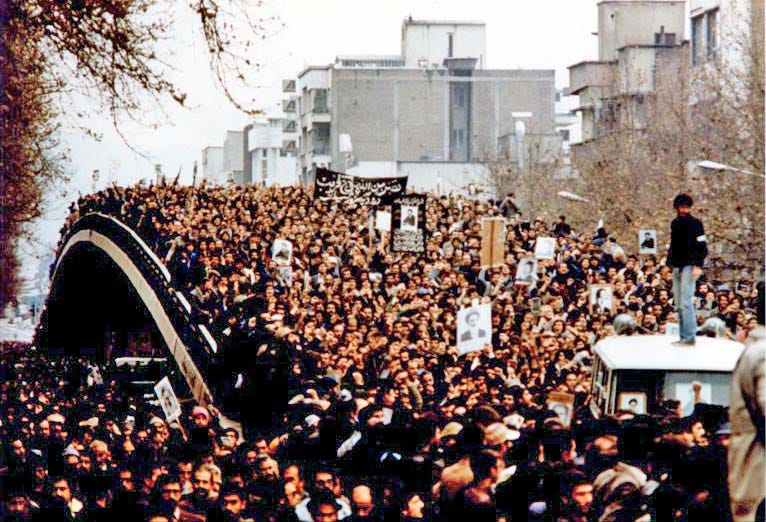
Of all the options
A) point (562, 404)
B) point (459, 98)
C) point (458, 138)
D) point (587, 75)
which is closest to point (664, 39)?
point (459, 98)

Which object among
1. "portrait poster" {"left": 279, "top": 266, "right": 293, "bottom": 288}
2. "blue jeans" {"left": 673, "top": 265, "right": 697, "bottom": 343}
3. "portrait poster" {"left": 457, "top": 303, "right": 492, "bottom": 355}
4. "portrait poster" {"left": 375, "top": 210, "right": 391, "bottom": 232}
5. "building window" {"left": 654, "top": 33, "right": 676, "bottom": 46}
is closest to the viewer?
"blue jeans" {"left": 673, "top": 265, "right": 697, "bottom": 343}

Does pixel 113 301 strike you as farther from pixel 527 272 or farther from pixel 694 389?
pixel 694 389

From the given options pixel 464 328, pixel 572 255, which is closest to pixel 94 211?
pixel 572 255

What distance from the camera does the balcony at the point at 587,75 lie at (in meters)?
51.3

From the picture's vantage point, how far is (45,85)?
55.7 feet

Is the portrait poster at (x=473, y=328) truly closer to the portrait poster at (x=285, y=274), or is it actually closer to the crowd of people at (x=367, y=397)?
the crowd of people at (x=367, y=397)

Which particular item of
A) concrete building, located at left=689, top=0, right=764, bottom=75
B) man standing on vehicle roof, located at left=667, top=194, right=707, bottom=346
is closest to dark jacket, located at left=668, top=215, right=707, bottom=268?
man standing on vehicle roof, located at left=667, top=194, right=707, bottom=346

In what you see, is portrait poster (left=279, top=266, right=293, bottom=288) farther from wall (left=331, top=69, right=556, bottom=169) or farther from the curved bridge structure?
wall (left=331, top=69, right=556, bottom=169)

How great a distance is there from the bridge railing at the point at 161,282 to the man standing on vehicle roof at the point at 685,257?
934 centimetres

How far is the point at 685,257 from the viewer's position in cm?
1379

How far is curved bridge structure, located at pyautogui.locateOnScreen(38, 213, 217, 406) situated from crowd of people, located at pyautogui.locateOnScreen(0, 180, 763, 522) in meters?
0.46

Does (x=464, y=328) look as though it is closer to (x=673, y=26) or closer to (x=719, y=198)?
(x=719, y=198)

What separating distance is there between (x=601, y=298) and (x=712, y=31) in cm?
1668

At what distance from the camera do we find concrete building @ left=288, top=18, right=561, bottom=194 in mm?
45312
